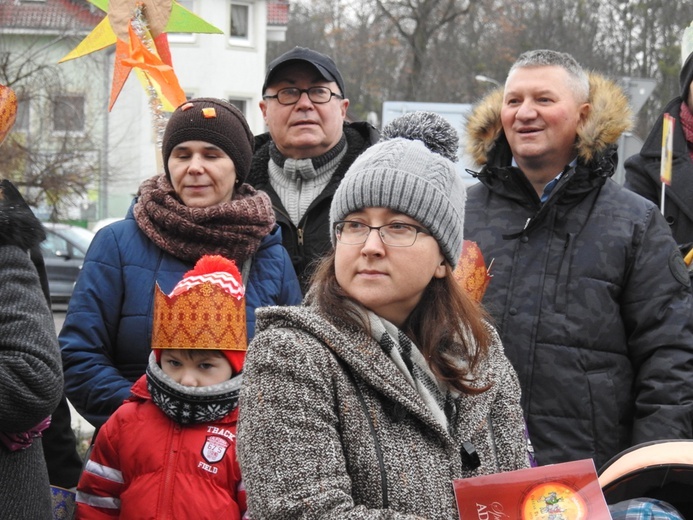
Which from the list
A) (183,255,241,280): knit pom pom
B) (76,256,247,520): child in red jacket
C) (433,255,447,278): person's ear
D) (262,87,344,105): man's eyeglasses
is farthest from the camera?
(262,87,344,105): man's eyeglasses

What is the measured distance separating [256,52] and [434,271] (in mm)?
32822

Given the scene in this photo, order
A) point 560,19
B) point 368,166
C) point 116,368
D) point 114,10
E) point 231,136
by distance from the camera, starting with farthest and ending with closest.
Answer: point 560,19 → point 114,10 → point 231,136 → point 116,368 → point 368,166

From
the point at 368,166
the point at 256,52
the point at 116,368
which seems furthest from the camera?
the point at 256,52

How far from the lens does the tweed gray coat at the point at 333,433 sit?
210 cm

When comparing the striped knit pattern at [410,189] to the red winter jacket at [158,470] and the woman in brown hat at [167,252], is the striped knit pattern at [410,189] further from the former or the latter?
the woman in brown hat at [167,252]

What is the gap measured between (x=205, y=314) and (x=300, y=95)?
4.70 ft

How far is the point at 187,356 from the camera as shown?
3.14 meters

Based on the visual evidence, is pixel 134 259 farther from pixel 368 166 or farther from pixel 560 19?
pixel 560 19

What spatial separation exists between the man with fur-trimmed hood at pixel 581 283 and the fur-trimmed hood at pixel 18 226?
1.57 meters

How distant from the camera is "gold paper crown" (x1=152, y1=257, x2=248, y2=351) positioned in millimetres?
3109

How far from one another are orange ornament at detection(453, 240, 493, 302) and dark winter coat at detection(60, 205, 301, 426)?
61 centimetres

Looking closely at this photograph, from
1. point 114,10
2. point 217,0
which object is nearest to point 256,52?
point 217,0

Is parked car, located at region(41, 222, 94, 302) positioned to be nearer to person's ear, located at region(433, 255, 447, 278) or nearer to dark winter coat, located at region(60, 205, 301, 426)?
dark winter coat, located at region(60, 205, 301, 426)

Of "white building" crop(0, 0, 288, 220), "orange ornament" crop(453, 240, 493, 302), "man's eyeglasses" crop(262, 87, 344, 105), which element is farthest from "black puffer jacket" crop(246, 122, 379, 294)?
"white building" crop(0, 0, 288, 220)
